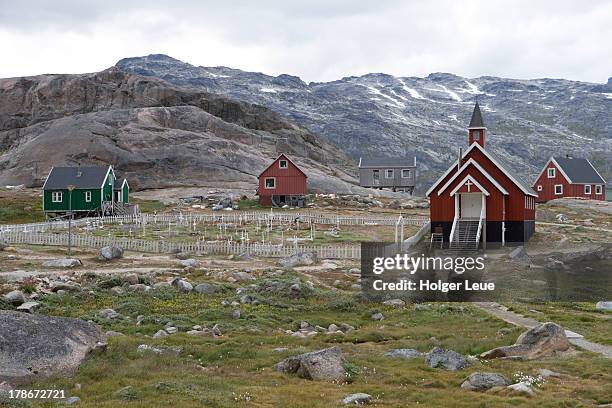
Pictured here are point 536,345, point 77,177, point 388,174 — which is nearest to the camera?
point 536,345

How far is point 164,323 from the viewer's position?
24.2 meters

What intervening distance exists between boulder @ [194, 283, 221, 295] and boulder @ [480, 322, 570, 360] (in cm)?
1469

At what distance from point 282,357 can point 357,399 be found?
15.7ft

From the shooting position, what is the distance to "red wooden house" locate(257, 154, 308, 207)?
3344 inches

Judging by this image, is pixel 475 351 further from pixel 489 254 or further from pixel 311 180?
pixel 311 180

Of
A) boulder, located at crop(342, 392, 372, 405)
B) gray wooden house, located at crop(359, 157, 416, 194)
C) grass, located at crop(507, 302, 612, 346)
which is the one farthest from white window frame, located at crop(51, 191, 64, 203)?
boulder, located at crop(342, 392, 372, 405)

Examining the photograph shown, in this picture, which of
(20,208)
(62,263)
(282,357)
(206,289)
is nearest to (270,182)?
(20,208)

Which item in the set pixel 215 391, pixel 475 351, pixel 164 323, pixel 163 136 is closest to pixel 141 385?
pixel 215 391

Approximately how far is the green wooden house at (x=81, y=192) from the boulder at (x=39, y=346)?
200 ft

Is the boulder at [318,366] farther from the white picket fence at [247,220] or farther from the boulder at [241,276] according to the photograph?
the white picket fence at [247,220]

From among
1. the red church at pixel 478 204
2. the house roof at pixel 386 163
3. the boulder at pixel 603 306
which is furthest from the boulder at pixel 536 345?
the house roof at pixel 386 163

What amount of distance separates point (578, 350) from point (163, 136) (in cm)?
9938

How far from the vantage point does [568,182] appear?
95.8m

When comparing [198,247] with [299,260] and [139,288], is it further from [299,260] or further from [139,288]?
[139,288]
